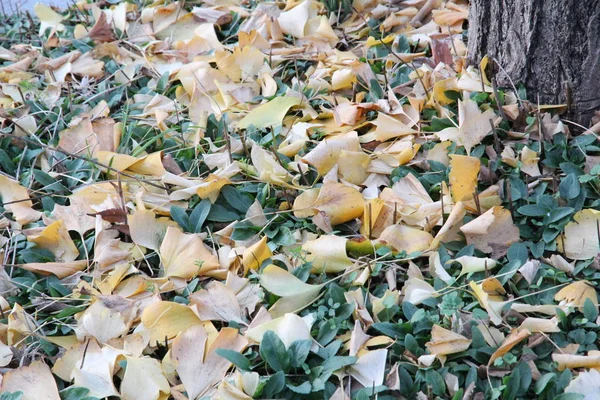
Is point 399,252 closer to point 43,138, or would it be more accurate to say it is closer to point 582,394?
point 582,394

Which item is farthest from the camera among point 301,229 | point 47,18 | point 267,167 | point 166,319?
point 47,18

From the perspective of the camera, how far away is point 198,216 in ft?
6.05

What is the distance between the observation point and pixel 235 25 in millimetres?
2686

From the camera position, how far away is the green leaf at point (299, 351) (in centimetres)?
148

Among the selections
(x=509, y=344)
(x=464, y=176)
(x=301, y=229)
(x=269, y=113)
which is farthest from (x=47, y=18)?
(x=509, y=344)

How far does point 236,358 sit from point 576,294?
0.75 m

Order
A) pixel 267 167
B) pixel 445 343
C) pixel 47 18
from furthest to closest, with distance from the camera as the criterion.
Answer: pixel 47 18 < pixel 267 167 < pixel 445 343

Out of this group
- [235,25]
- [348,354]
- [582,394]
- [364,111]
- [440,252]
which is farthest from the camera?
[235,25]

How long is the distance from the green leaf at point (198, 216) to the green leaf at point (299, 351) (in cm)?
47

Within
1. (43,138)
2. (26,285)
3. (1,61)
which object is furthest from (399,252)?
(1,61)

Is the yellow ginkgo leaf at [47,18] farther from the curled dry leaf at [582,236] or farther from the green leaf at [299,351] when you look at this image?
the curled dry leaf at [582,236]

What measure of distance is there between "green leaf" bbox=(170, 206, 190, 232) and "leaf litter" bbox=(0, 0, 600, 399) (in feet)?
0.07

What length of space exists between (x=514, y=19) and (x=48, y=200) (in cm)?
138

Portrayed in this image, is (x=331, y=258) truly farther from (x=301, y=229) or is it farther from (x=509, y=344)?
(x=509, y=344)
